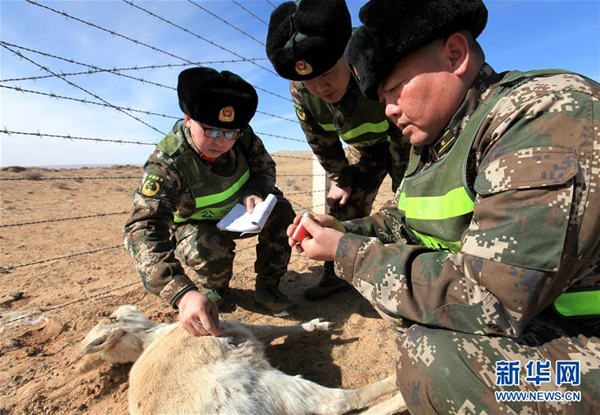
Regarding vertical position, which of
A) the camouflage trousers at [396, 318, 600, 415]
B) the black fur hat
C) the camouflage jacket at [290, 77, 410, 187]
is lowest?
the camouflage trousers at [396, 318, 600, 415]

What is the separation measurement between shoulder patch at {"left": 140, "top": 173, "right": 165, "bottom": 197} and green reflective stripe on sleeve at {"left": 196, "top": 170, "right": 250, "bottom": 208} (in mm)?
430

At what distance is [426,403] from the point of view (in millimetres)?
1256

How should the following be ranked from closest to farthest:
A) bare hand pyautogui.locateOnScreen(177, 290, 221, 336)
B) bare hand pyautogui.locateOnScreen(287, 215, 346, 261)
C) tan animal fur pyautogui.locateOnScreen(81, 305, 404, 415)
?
1. bare hand pyautogui.locateOnScreen(287, 215, 346, 261)
2. tan animal fur pyautogui.locateOnScreen(81, 305, 404, 415)
3. bare hand pyautogui.locateOnScreen(177, 290, 221, 336)

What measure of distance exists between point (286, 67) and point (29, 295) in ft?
10.2

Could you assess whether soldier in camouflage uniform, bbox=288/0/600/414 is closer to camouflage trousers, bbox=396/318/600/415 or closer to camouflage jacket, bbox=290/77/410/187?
camouflage trousers, bbox=396/318/600/415

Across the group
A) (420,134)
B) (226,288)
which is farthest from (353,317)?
(420,134)

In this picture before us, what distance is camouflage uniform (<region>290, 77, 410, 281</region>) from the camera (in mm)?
2916

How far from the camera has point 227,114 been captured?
2.39 meters

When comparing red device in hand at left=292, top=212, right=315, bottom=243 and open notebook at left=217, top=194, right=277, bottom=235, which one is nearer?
red device in hand at left=292, top=212, right=315, bottom=243

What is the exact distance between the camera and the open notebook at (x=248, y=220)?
8.03 feet

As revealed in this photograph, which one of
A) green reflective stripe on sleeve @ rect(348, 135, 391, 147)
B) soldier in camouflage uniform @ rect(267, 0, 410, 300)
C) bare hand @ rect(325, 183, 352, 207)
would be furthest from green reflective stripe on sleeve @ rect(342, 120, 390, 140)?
bare hand @ rect(325, 183, 352, 207)

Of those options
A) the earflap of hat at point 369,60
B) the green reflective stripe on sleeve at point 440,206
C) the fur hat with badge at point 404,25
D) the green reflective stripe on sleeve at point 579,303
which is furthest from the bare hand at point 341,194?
the green reflective stripe on sleeve at point 579,303

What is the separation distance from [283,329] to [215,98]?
169 centimetres

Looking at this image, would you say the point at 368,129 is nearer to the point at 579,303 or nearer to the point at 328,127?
the point at 328,127
